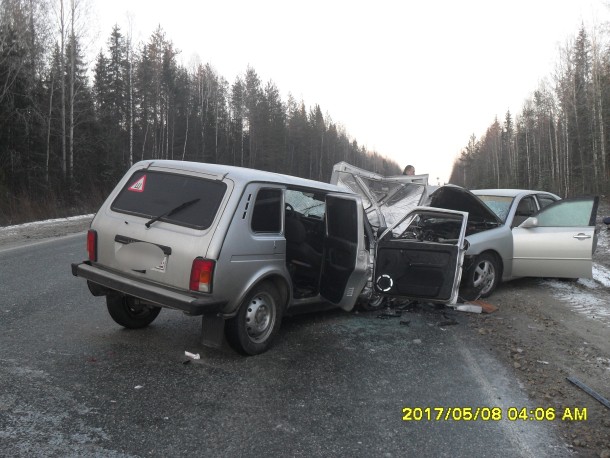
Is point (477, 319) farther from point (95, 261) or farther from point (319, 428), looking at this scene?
point (95, 261)

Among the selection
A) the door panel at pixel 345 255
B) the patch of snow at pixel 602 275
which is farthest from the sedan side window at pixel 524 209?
the door panel at pixel 345 255

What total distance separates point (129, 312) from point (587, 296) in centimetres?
705

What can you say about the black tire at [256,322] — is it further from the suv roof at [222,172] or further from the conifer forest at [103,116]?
the conifer forest at [103,116]

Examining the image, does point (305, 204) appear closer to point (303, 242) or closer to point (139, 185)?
point (303, 242)

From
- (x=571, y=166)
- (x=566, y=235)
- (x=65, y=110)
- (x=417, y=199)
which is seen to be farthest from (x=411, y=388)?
(x=571, y=166)

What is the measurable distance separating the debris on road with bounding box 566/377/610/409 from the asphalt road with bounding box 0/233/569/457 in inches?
22.1

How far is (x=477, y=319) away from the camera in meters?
6.47

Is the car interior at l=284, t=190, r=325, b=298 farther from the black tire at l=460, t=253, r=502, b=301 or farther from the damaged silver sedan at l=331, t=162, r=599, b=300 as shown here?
the black tire at l=460, t=253, r=502, b=301

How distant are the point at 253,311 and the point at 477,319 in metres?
3.43

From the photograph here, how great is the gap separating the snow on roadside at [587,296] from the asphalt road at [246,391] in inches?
85.8

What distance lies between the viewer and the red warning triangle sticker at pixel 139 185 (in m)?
4.75

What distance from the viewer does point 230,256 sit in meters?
4.18

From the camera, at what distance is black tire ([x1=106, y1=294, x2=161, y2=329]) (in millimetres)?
5043

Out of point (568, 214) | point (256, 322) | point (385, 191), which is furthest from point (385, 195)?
point (256, 322)
